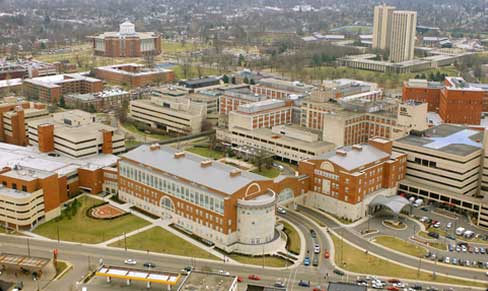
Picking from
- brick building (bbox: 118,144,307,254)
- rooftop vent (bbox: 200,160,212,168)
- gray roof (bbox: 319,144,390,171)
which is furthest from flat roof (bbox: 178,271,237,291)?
gray roof (bbox: 319,144,390,171)

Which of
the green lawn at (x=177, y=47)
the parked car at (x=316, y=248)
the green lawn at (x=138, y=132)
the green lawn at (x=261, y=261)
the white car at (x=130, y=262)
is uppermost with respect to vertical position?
the green lawn at (x=177, y=47)

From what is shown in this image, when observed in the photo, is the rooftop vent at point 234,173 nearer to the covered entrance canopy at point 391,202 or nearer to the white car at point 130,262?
the white car at point 130,262

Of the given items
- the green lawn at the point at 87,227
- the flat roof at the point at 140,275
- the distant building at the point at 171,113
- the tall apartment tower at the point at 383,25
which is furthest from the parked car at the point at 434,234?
the tall apartment tower at the point at 383,25

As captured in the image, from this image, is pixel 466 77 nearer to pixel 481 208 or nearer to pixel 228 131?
pixel 228 131

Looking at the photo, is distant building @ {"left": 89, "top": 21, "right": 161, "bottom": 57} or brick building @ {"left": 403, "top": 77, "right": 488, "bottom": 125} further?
distant building @ {"left": 89, "top": 21, "right": 161, "bottom": 57}

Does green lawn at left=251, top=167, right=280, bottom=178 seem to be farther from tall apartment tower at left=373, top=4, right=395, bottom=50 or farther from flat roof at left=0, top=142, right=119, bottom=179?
tall apartment tower at left=373, top=4, right=395, bottom=50

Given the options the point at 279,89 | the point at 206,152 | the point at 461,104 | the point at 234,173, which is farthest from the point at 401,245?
the point at 279,89

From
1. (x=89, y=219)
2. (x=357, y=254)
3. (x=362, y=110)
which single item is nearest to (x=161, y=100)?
(x=362, y=110)
